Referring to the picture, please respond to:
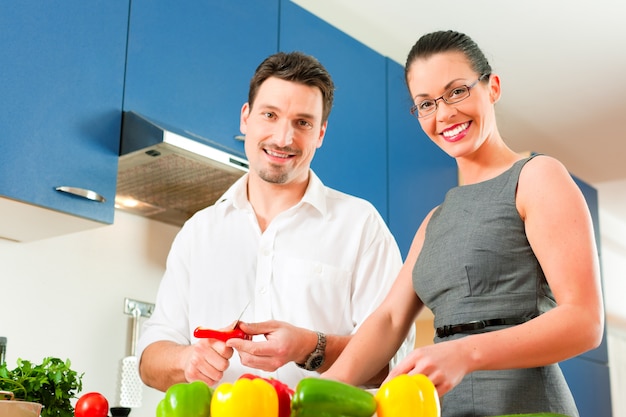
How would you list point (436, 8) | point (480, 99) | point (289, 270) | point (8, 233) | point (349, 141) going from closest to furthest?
point (480, 99), point (289, 270), point (8, 233), point (349, 141), point (436, 8)

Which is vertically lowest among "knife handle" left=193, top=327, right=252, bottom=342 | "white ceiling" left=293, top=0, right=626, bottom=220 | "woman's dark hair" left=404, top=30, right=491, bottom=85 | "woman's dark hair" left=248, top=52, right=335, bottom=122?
"knife handle" left=193, top=327, right=252, bottom=342

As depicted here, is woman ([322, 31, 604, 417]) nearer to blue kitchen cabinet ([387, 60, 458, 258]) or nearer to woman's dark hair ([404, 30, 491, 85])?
woman's dark hair ([404, 30, 491, 85])

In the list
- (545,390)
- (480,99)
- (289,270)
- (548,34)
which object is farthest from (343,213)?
(548,34)

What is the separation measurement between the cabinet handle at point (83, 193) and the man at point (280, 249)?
235mm

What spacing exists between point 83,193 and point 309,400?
1.19 m

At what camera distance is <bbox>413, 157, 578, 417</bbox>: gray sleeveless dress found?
1025mm

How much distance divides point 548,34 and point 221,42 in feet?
5.01

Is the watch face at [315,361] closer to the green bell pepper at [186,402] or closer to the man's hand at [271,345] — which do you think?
the man's hand at [271,345]

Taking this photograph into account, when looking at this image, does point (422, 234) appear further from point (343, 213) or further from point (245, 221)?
point (245, 221)

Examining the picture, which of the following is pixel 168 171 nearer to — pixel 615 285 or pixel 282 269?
pixel 282 269

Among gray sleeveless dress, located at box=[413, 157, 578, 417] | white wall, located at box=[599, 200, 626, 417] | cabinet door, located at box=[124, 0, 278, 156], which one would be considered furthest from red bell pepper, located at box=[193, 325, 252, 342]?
white wall, located at box=[599, 200, 626, 417]

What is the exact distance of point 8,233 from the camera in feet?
6.40

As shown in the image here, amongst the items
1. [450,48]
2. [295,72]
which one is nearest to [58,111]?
[295,72]

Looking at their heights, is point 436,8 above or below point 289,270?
above
